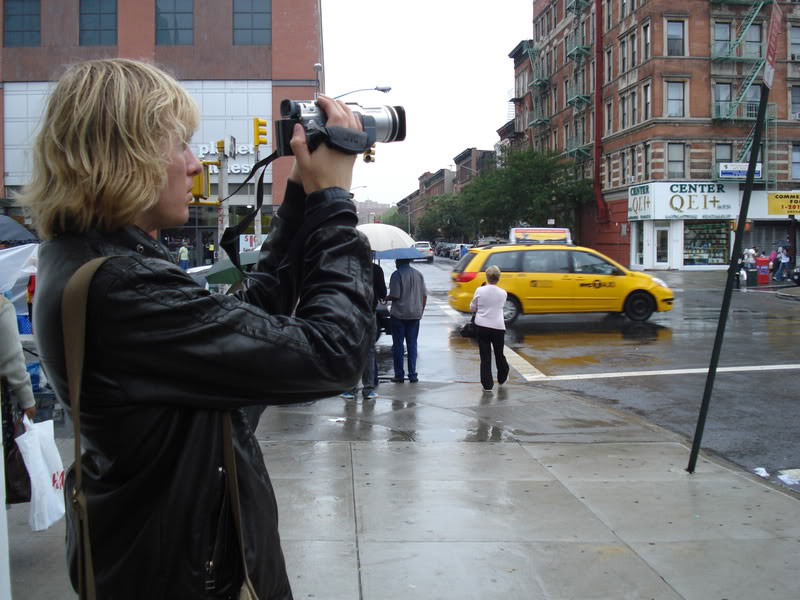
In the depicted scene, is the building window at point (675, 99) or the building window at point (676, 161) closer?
the building window at point (675, 99)

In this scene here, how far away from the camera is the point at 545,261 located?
57.2 ft

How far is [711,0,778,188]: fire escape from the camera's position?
1649 inches

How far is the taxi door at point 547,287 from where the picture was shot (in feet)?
56.5

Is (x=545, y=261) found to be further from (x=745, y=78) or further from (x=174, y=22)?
(x=174, y=22)

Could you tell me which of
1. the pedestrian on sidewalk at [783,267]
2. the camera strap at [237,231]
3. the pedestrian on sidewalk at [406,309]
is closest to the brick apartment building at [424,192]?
the pedestrian on sidewalk at [783,267]

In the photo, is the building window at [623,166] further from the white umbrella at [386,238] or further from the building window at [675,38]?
the white umbrella at [386,238]

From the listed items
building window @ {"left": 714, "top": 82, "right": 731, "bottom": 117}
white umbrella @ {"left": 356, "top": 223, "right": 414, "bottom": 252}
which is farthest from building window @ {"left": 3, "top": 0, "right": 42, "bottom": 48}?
building window @ {"left": 714, "top": 82, "right": 731, "bottom": 117}

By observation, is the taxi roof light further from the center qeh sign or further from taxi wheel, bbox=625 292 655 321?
the center qeh sign

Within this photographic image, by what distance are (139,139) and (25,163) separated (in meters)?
0.37

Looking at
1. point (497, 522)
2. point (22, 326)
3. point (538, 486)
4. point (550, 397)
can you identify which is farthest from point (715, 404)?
point (22, 326)

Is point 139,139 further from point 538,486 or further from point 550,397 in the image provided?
point 550,397

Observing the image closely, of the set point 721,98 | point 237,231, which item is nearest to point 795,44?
point 721,98

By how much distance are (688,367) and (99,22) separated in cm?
3918

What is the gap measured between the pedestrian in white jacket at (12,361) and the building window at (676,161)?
42.3 meters
